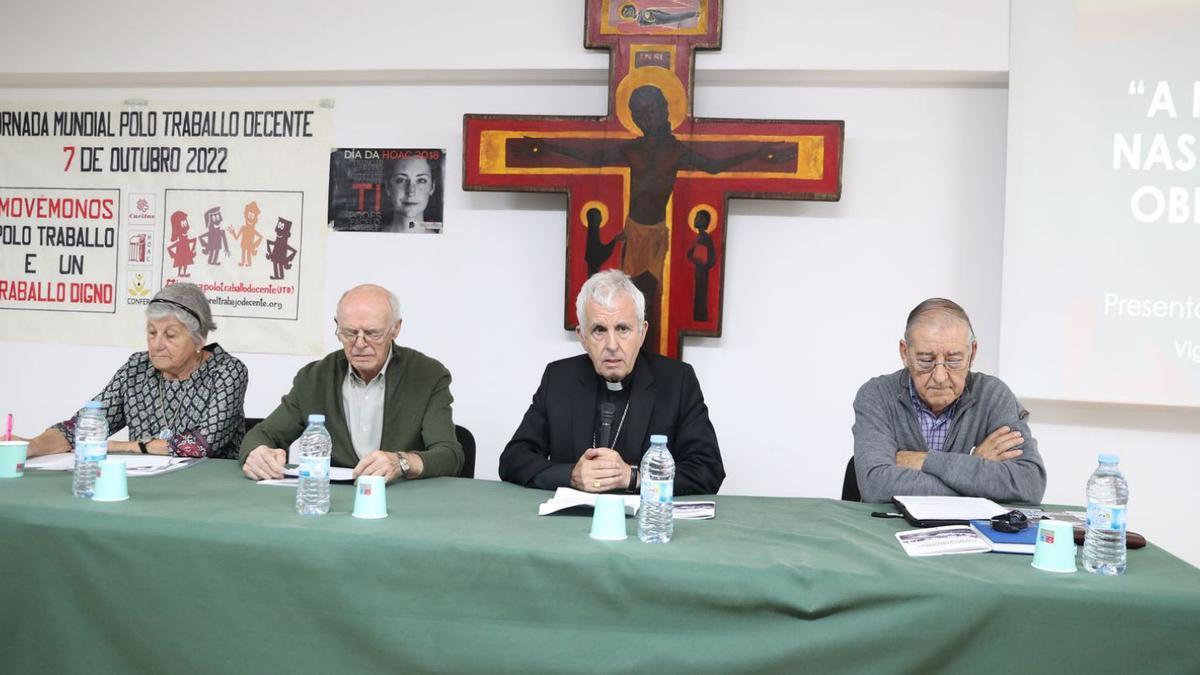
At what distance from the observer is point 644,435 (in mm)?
2715

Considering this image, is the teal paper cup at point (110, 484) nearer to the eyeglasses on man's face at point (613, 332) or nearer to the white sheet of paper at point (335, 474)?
the white sheet of paper at point (335, 474)

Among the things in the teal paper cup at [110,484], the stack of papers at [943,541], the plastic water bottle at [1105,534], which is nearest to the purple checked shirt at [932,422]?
the stack of papers at [943,541]

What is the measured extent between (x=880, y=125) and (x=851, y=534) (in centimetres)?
226

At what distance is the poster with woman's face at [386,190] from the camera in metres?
4.03

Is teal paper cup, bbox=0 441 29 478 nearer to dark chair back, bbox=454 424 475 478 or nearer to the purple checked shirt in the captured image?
dark chair back, bbox=454 424 475 478

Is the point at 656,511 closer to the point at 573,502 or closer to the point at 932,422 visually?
the point at 573,502

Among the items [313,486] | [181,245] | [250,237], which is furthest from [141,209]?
[313,486]

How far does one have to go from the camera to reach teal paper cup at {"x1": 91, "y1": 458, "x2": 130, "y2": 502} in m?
2.09

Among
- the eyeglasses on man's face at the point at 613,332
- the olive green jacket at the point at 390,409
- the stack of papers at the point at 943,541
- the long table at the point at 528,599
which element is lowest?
the long table at the point at 528,599

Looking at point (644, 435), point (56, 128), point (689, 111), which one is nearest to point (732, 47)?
point (689, 111)

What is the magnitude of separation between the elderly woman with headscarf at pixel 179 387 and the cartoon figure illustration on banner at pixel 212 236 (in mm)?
1215

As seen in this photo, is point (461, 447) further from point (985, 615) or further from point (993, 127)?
point (993, 127)

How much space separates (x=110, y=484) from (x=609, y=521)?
1.10 metres

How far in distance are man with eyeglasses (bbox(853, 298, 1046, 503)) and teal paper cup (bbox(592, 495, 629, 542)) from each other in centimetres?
80
